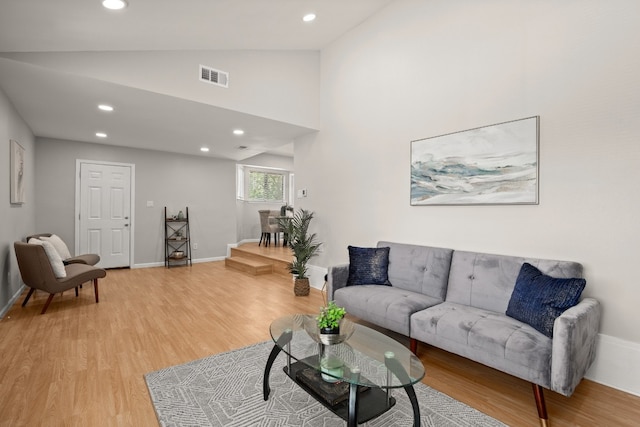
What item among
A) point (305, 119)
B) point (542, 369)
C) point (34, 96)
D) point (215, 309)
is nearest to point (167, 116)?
point (34, 96)

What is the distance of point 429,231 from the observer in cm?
338

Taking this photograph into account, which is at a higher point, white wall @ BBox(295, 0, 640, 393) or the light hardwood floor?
white wall @ BBox(295, 0, 640, 393)

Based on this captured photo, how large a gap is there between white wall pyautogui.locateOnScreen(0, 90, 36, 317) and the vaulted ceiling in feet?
0.73

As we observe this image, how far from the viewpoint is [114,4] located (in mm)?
2336

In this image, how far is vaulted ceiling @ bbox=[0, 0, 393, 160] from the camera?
2.50m

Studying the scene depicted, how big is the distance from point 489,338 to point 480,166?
161 cm

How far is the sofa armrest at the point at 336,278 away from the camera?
3.29m

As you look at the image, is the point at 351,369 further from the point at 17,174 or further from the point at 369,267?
the point at 17,174

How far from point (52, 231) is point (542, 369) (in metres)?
7.16

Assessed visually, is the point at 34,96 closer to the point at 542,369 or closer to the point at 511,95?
the point at 511,95

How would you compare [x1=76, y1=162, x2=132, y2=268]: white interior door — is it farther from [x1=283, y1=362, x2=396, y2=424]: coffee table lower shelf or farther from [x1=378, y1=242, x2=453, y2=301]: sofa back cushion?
[x1=283, y1=362, x2=396, y2=424]: coffee table lower shelf

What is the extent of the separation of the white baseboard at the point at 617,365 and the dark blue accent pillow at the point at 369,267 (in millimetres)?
1722

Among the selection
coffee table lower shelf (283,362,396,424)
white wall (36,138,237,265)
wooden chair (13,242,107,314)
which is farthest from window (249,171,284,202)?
coffee table lower shelf (283,362,396,424)

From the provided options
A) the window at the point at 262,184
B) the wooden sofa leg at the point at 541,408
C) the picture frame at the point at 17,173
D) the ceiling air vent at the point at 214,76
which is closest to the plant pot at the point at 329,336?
the wooden sofa leg at the point at 541,408
